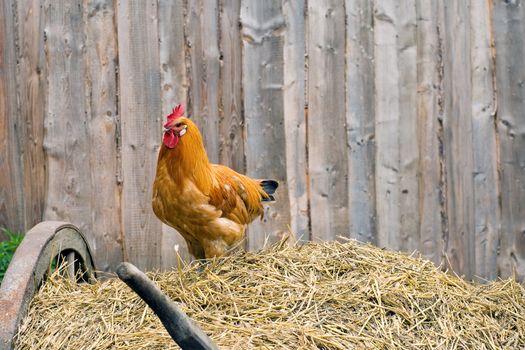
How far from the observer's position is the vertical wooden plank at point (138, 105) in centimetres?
475

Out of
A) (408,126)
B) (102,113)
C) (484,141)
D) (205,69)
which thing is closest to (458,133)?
(484,141)

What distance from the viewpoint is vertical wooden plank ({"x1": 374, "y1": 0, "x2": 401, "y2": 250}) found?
488 cm

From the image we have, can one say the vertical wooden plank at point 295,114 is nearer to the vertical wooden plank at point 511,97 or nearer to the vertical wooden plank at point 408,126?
the vertical wooden plank at point 408,126


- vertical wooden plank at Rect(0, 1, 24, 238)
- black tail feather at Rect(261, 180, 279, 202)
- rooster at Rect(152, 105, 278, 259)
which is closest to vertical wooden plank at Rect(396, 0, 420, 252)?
black tail feather at Rect(261, 180, 279, 202)

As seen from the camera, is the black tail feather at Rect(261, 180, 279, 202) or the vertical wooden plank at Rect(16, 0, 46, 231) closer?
the black tail feather at Rect(261, 180, 279, 202)

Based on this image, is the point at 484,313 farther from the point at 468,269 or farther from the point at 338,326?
the point at 468,269

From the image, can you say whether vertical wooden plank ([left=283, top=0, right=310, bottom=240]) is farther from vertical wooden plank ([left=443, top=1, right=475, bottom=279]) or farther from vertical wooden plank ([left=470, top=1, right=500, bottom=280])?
vertical wooden plank ([left=470, top=1, right=500, bottom=280])

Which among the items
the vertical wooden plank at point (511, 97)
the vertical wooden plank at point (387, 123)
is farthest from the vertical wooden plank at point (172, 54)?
the vertical wooden plank at point (511, 97)

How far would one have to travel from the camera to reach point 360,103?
488 cm

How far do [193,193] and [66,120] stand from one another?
4.21 feet

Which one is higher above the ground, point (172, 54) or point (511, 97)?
point (172, 54)

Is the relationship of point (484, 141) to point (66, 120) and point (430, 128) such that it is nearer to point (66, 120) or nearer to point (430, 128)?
point (430, 128)

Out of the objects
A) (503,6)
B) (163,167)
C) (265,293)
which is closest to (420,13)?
(503,6)

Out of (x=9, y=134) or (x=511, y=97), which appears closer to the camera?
(x=9, y=134)
